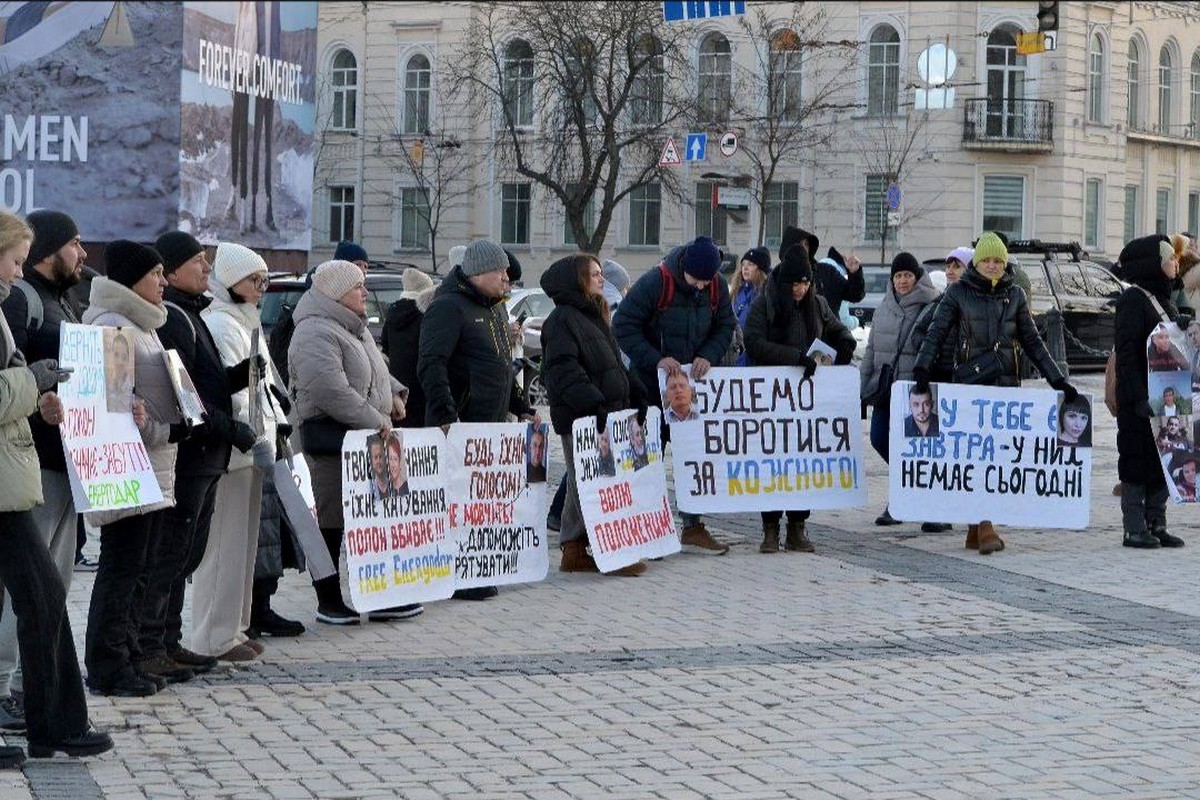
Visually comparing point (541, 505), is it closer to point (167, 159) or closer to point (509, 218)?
point (167, 159)

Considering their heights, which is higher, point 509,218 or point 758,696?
point 509,218

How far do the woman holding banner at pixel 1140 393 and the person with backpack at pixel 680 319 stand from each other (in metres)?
2.42

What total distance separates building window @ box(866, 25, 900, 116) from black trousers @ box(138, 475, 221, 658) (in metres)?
44.8

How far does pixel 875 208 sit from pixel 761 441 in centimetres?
3995

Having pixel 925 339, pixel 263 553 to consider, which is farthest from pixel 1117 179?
pixel 263 553

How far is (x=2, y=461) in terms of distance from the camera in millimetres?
6578

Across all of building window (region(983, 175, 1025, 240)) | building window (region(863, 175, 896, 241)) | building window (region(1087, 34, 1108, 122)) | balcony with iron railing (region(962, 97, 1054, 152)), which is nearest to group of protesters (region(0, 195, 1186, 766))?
building window (region(863, 175, 896, 241))

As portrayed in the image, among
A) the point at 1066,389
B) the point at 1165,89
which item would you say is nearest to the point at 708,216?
the point at 1165,89

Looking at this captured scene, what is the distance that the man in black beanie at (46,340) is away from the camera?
7270mm

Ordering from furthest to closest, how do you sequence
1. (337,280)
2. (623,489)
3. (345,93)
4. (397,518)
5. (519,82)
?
(345,93)
(519,82)
(623,489)
(397,518)
(337,280)

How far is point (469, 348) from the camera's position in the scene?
35.5 ft

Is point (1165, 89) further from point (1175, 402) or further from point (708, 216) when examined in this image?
point (1175, 402)

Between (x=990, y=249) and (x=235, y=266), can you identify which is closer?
(x=235, y=266)

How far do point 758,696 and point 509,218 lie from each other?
49.4 metres
